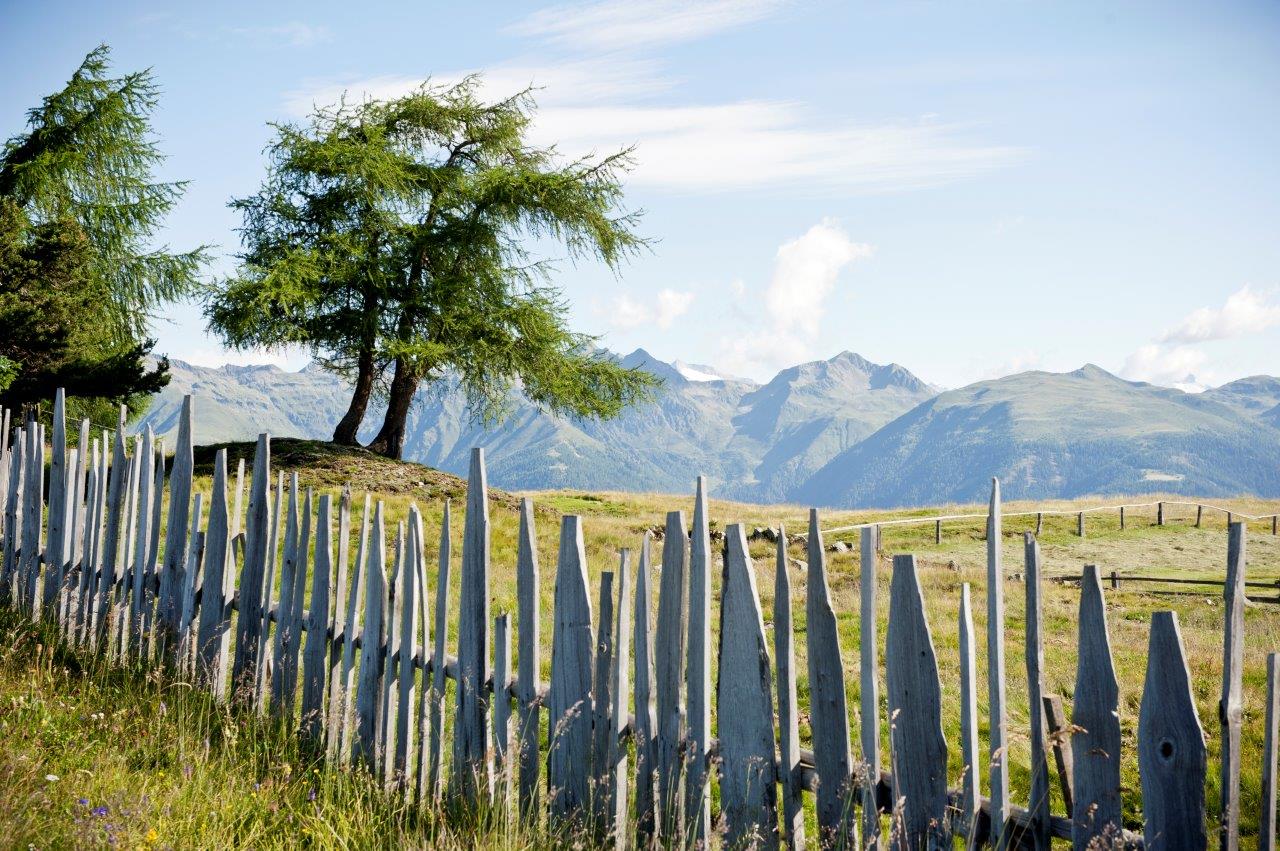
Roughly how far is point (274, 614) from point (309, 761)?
0.97 meters

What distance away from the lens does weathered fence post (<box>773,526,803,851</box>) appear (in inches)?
119

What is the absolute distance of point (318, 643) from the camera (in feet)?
15.8

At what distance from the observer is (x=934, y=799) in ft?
9.21

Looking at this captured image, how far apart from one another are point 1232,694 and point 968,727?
71 centimetres

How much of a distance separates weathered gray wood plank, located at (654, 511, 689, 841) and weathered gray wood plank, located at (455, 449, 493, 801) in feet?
3.04

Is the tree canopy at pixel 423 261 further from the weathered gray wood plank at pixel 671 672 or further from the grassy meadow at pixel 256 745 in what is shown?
the weathered gray wood plank at pixel 671 672

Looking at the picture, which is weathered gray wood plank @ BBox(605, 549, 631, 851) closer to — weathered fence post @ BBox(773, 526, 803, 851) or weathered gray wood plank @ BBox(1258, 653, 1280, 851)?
weathered fence post @ BBox(773, 526, 803, 851)

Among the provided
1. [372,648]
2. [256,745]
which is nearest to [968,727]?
[372,648]

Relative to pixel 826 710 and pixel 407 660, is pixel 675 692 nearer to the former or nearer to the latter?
pixel 826 710

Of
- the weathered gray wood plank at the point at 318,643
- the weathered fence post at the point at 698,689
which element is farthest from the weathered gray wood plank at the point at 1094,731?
the weathered gray wood plank at the point at 318,643

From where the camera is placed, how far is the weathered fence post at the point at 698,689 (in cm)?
324

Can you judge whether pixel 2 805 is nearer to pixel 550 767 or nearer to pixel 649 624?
pixel 550 767

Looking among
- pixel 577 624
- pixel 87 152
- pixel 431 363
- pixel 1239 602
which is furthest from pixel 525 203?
pixel 1239 602

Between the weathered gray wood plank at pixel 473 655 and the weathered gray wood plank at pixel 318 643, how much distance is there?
3.47ft
